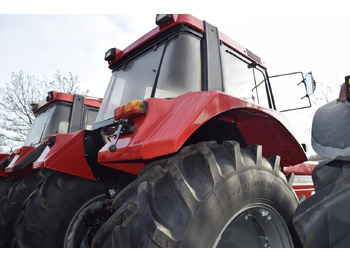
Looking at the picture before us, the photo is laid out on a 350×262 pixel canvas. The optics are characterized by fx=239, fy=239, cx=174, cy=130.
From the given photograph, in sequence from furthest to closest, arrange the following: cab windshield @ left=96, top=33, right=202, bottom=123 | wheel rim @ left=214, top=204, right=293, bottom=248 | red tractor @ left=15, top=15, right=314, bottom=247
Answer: cab windshield @ left=96, top=33, right=202, bottom=123 → wheel rim @ left=214, top=204, right=293, bottom=248 → red tractor @ left=15, top=15, right=314, bottom=247

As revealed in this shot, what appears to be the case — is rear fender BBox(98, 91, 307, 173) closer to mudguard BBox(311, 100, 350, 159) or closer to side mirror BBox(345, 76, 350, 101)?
mudguard BBox(311, 100, 350, 159)

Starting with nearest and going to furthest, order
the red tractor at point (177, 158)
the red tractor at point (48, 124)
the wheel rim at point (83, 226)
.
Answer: the red tractor at point (177, 158) → the wheel rim at point (83, 226) → the red tractor at point (48, 124)

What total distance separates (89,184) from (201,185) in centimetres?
174

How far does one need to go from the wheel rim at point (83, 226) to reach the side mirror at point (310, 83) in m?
2.52

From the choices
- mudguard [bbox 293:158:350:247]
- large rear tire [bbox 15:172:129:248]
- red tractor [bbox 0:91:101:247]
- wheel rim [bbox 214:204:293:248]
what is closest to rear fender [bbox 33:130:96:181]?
large rear tire [bbox 15:172:129:248]

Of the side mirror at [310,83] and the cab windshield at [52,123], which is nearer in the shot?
the side mirror at [310,83]

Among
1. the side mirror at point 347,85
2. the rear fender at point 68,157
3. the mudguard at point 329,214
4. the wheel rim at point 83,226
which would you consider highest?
the side mirror at point 347,85

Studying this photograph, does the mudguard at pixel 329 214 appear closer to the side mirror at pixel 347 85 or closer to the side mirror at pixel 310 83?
the side mirror at pixel 347 85

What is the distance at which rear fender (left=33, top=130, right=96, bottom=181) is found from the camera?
235 cm

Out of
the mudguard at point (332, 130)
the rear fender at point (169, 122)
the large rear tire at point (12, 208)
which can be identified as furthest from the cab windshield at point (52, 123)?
the mudguard at point (332, 130)

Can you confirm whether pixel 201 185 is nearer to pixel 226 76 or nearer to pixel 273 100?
pixel 226 76

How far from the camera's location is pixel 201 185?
126 cm

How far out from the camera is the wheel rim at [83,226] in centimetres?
248

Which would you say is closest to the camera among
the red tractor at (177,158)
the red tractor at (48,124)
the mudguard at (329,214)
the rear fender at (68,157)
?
the mudguard at (329,214)
